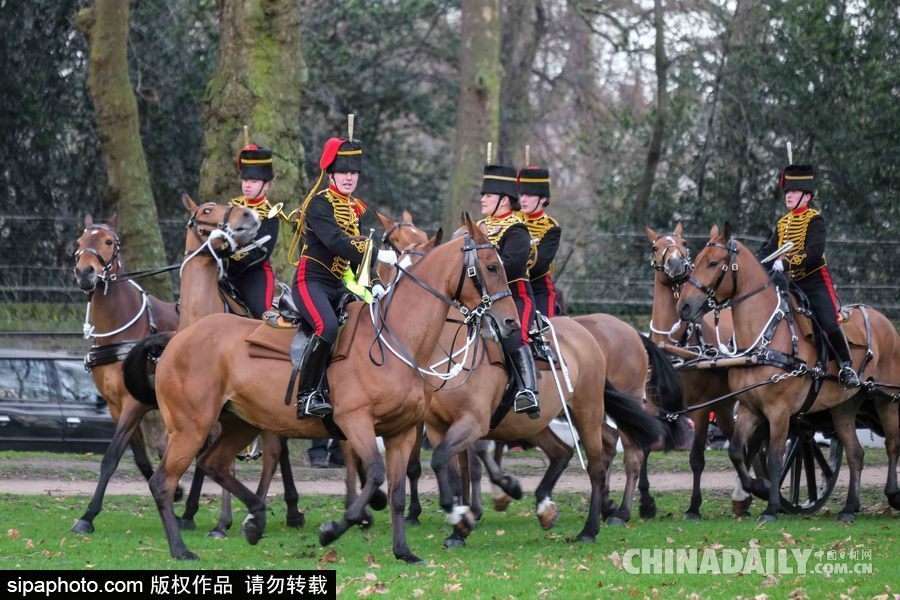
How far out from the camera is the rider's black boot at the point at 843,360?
12.8 metres

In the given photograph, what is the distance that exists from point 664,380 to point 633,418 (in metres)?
1.07

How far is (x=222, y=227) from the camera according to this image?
11.5 meters

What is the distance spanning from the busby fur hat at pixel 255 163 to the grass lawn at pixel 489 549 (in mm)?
3129

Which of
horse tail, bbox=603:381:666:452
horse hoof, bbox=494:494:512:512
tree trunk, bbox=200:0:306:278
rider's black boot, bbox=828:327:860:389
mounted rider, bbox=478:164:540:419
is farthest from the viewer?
tree trunk, bbox=200:0:306:278

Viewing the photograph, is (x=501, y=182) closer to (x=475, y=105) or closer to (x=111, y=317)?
(x=111, y=317)

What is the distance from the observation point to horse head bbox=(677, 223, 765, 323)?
1259cm

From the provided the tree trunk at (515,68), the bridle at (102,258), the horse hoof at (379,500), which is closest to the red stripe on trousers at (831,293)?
the horse hoof at (379,500)

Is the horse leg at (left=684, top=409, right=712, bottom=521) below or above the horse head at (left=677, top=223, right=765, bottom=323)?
below

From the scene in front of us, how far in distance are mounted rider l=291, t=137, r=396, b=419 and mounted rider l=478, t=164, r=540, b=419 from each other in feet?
4.48

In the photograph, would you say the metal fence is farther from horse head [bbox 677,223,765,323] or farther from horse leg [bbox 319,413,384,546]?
horse leg [bbox 319,413,384,546]

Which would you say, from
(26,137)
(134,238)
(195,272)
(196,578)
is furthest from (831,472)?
(26,137)

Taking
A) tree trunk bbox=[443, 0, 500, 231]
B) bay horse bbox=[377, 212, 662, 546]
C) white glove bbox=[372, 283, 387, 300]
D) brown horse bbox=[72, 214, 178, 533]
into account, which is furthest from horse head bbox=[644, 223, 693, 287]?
tree trunk bbox=[443, 0, 500, 231]

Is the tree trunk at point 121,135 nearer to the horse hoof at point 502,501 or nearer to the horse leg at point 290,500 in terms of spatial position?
the horse leg at point 290,500

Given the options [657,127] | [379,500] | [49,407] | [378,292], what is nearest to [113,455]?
[379,500]
